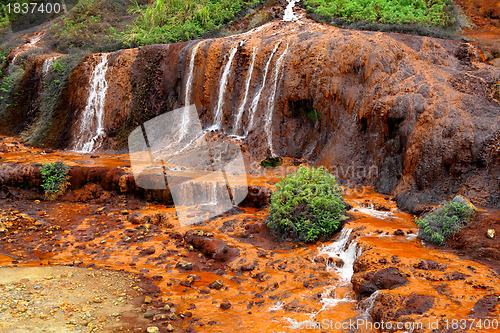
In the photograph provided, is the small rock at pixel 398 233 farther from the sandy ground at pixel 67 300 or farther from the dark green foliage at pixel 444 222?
the sandy ground at pixel 67 300

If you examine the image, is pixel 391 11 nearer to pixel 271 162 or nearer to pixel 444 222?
pixel 271 162

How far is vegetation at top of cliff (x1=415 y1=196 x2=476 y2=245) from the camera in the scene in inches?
296

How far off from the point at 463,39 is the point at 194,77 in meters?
9.84

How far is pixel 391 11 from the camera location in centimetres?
1714

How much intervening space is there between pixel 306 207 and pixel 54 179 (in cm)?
767

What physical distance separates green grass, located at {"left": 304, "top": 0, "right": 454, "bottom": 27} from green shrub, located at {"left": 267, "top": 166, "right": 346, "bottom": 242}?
10.6 meters

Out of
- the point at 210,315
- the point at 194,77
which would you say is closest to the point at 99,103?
the point at 194,77

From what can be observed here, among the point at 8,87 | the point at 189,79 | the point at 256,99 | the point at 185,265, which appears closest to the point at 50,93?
the point at 8,87

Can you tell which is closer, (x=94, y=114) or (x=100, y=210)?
(x=100, y=210)

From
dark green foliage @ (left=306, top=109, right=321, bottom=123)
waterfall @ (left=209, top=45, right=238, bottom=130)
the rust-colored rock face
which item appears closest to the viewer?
the rust-colored rock face

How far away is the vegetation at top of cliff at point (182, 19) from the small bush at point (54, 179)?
10.5 m

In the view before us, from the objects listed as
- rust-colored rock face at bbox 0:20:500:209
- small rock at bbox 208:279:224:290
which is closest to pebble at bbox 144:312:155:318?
small rock at bbox 208:279:224:290

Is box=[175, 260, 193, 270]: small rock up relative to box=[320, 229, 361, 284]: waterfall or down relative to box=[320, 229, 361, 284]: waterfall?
down

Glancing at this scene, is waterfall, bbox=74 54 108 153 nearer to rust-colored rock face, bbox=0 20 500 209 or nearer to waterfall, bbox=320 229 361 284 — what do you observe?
rust-colored rock face, bbox=0 20 500 209
